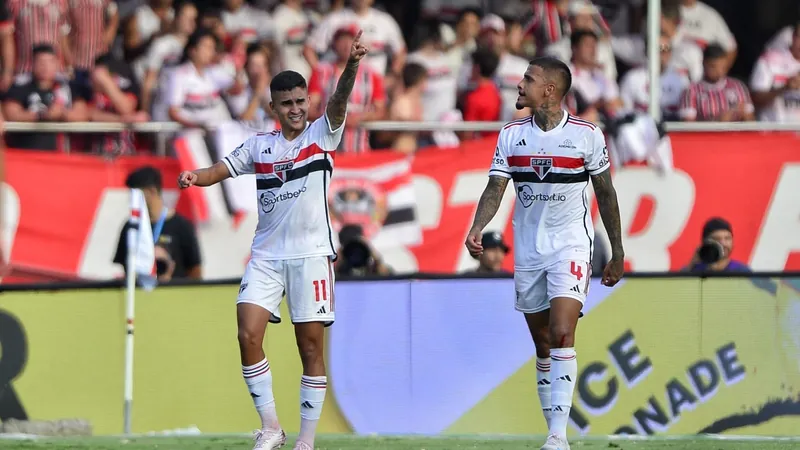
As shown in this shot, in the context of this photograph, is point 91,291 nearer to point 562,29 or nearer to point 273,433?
point 273,433

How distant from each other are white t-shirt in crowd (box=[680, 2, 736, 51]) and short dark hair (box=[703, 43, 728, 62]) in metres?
0.67

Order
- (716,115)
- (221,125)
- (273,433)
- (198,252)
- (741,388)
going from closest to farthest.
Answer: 1. (273,433)
2. (741,388)
3. (198,252)
4. (221,125)
5. (716,115)

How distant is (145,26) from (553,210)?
25.3ft

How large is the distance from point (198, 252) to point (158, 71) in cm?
247

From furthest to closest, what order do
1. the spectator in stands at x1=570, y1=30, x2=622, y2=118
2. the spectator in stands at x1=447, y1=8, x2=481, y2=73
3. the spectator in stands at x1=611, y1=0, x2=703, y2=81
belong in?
the spectator in stands at x1=611, y1=0, x2=703, y2=81 → the spectator in stands at x1=447, y1=8, x2=481, y2=73 → the spectator in stands at x1=570, y1=30, x2=622, y2=118

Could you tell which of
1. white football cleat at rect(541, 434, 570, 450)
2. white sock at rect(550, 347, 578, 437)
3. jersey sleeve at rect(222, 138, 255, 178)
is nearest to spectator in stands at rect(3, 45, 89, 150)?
jersey sleeve at rect(222, 138, 255, 178)

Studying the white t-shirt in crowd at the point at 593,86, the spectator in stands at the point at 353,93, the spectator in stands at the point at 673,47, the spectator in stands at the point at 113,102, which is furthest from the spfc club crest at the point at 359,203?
the spectator in stands at the point at 673,47

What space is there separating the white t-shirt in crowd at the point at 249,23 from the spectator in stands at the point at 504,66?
213 centimetres

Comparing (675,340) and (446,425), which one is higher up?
(675,340)

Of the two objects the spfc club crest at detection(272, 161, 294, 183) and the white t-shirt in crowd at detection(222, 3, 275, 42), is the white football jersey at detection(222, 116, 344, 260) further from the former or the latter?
the white t-shirt in crowd at detection(222, 3, 275, 42)

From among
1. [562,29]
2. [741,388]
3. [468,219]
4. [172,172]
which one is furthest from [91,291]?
[562,29]

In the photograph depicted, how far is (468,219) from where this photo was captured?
1455 cm

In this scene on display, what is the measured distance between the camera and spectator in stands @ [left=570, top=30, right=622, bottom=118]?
15000 mm

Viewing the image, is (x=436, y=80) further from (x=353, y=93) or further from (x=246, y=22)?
(x=246, y=22)
